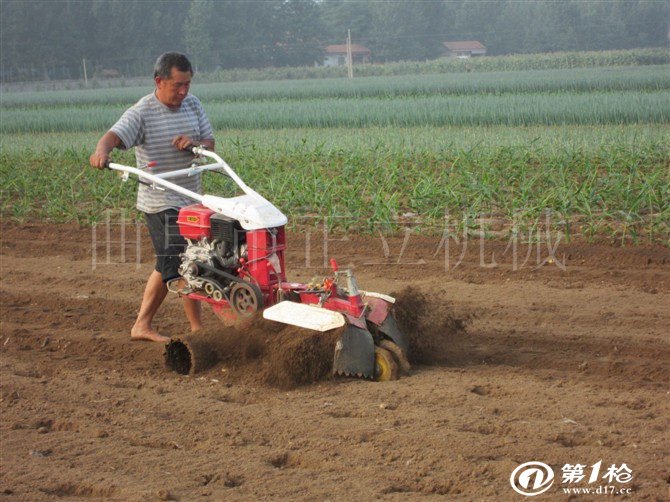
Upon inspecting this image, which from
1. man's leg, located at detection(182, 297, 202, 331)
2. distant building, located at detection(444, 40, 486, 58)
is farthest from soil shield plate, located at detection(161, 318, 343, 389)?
distant building, located at detection(444, 40, 486, 58)

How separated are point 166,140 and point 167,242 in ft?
2.16

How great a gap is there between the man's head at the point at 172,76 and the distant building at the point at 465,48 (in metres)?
51.4

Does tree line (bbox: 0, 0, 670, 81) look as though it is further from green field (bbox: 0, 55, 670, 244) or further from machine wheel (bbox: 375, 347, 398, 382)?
machine wheel (bbox: 375, 347, 398, 382)

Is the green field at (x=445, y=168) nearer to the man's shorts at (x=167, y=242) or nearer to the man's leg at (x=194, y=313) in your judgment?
the man's leg at (x=194, y=313)

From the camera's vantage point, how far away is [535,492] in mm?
3826

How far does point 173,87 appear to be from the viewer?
5992 mm

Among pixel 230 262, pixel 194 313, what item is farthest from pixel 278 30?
pixel 230 262

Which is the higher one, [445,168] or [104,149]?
[104,149]

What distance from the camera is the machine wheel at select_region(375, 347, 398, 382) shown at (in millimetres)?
5363

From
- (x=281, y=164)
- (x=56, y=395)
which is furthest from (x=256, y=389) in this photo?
(x=281, y=164)

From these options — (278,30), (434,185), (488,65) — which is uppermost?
(278,30)

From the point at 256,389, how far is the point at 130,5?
175 feet

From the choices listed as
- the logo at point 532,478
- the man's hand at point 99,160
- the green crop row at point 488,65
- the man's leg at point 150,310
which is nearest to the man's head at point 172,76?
the man's hand at point 99,160

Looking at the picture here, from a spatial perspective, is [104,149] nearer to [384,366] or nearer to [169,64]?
[169,64]
